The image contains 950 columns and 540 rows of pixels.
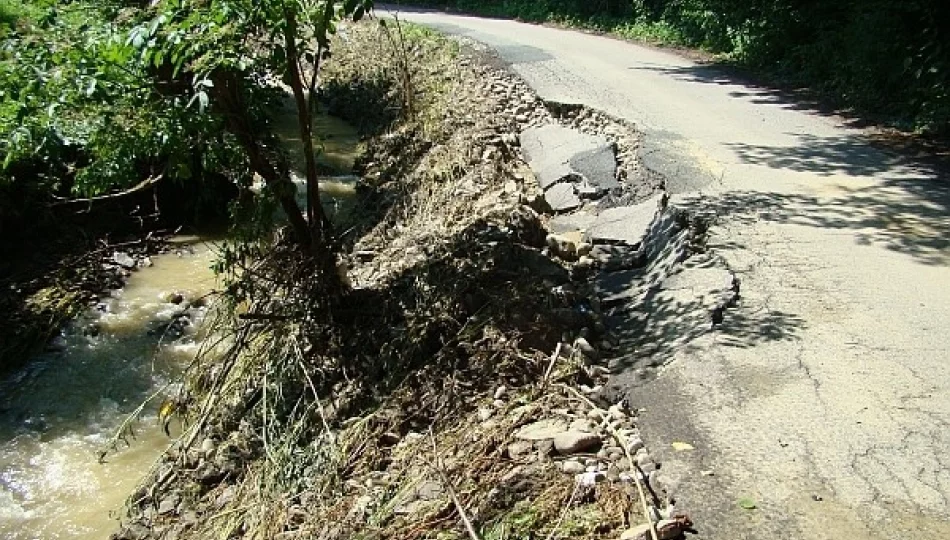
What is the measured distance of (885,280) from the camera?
546cm

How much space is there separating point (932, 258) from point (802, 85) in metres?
7.65

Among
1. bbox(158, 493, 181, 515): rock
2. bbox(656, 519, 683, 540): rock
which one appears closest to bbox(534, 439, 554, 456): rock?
bbox(656, 519, 683, 540): rock

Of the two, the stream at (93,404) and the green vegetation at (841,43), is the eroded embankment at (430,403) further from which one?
the green vegetation at (841,43)

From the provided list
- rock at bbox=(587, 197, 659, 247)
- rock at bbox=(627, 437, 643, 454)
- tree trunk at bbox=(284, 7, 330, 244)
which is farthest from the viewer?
rock at bbox=(587, 197, 659, 247)

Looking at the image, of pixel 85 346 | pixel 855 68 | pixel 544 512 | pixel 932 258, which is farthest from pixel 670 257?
pixel 855 68

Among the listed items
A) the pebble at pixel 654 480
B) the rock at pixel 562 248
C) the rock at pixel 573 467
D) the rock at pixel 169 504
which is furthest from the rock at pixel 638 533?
the rock at pixel 562 248

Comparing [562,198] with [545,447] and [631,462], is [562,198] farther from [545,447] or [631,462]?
[631,462]

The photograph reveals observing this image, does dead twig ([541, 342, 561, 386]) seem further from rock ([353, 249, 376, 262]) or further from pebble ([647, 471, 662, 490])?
rock ([353, 249, 376, 262])

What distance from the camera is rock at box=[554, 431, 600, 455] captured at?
155 inches

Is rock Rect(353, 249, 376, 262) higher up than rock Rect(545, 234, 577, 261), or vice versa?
rock Rect(545, 234, 577, 261)

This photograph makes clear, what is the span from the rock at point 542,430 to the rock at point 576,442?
87mm

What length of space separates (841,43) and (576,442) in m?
10.8

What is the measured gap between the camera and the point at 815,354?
15.0ft

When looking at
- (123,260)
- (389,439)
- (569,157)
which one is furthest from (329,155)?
(389,439)
